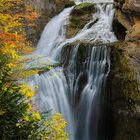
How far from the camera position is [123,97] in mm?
11406

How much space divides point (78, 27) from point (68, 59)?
12.8 feet

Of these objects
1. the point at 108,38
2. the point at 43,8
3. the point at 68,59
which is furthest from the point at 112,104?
the point at 43,8

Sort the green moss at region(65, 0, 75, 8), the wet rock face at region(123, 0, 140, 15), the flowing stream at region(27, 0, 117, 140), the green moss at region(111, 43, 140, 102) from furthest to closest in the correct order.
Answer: the green moss at region(65, 0, 75, 8), the wet rock face at region(123, 0, 140, 15), the flowing stream at region(27, 0, 117, 140), the green moss at region(111, 43, 140, 102)

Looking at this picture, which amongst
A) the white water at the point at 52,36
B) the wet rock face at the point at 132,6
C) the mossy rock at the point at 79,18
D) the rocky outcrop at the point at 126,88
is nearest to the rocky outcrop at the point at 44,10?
the white water at the point at 52,36

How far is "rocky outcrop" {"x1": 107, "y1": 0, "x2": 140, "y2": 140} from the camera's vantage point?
1109 centimetres

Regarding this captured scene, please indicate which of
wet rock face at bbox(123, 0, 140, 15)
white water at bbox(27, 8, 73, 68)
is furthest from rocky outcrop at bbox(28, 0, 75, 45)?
wet rock face at bbox(123, 0, 140, 15)

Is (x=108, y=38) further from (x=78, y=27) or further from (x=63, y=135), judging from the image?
(x=63, y=135)

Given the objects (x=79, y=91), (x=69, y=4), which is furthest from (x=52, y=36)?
(x=79, y=91)

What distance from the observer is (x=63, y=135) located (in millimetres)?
6367

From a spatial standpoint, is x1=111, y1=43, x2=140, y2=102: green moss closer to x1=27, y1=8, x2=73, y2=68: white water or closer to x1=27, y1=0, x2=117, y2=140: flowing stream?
x1=27, y1=0, x2=117, y2=140: flowing stream

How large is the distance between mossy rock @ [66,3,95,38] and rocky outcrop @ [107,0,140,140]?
5.07 metres

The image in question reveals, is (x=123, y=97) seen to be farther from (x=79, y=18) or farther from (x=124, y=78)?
(x=79, y=18)

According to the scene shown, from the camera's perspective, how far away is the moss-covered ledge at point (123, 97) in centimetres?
1107

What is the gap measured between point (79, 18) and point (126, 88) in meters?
7.44
